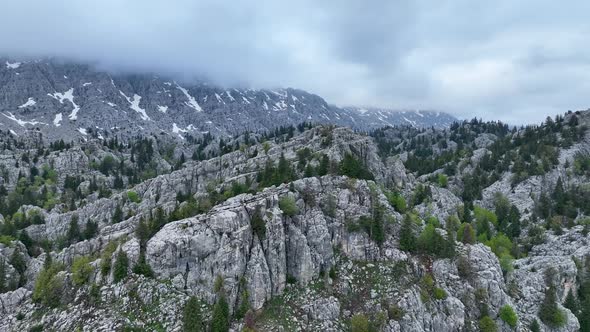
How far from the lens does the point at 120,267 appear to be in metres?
77.3

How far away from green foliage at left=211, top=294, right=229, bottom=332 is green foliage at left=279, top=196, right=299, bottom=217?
22.7m

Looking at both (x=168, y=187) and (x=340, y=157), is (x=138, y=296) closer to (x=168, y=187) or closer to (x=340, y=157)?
(x=340, y=157)

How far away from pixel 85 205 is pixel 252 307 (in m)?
96.0

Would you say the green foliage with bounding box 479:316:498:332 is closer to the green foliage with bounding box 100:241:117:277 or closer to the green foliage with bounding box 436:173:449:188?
the green foliage with bounding box 100:241:117:277

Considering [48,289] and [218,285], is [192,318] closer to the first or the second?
[218,285]

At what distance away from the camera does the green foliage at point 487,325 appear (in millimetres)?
77375

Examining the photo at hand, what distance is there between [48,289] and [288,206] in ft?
148

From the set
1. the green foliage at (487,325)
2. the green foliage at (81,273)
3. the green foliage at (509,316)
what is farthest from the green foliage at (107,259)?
the green foliage at (509,316)

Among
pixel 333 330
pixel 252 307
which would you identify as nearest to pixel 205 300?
pixel 252 307

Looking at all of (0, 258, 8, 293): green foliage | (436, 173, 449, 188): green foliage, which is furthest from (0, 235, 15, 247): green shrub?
(436, 173, 449, 188): green foliage

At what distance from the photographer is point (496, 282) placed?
8425 centimetres

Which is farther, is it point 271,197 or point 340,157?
point 340,157

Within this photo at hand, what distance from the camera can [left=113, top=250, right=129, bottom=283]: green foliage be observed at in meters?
76.9

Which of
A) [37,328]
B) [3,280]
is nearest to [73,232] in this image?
[3,280]
